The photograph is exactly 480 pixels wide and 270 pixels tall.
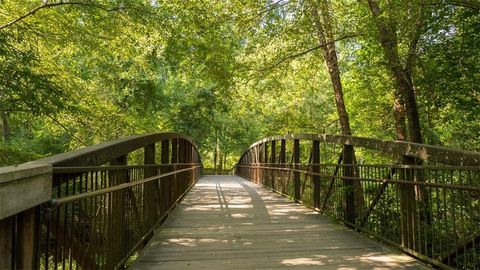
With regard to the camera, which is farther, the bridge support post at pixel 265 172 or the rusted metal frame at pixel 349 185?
the bridge support post at pixel 265 172

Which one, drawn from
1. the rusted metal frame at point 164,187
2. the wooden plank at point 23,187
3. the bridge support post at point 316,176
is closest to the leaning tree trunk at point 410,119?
the bridge support post at point 316,176

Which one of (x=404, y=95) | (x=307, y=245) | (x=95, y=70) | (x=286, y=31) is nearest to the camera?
(x=307, y=245)

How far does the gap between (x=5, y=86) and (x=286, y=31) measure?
559 cm

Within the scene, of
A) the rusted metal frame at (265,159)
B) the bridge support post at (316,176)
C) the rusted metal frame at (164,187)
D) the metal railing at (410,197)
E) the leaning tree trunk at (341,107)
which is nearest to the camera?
the metal railing at (410,197)

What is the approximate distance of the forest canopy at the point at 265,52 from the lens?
582cm

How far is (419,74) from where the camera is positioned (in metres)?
7.01

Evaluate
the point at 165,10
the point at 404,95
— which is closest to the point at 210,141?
the point at 165,10

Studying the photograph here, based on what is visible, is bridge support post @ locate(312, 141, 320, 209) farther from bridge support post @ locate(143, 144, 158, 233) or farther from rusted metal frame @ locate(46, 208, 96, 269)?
rusted metal frame @ locate(46, 208, 96, 269)

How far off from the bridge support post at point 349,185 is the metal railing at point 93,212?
2.35 meters

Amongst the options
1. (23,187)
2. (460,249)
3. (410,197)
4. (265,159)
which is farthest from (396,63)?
(265,159)

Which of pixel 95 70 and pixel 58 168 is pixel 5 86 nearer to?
pixel 58 168

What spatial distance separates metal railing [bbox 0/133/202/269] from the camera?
1.91 meters

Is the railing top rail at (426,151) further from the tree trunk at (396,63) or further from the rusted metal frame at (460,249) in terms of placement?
the tree trunk at (396,63)

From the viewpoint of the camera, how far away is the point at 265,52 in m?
10.2
